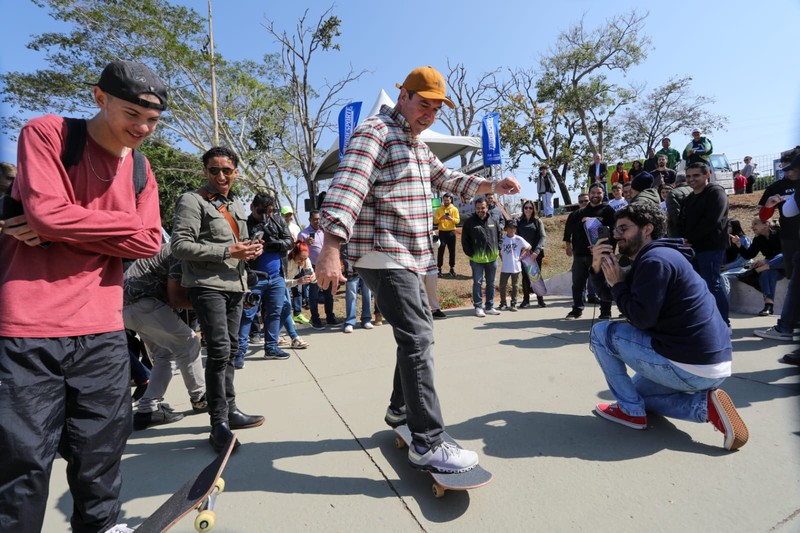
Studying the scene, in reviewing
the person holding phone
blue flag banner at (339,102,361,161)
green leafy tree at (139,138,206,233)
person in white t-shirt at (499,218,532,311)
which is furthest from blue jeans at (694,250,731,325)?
green leafy tree at (139,138,206,233)

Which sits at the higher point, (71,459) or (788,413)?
(71,459)

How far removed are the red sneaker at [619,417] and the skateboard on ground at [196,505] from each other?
2.32 m

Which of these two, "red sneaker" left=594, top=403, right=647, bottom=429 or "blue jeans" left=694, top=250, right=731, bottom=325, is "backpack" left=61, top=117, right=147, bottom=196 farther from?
"blue jeans" left=694, top=250, right=731, bottom=325

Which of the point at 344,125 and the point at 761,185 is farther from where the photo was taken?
the point at 761,185

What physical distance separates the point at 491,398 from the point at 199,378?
2.36 meters

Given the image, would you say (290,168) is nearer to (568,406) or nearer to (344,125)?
(344,125)

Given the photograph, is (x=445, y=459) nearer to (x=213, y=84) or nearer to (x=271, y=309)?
(x=271, y=309)

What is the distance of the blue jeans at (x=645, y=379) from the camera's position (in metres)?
2.47

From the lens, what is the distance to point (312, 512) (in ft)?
6.68

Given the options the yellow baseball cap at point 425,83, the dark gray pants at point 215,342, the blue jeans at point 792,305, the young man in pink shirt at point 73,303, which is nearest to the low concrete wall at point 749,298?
the blue jeans at point 792,305

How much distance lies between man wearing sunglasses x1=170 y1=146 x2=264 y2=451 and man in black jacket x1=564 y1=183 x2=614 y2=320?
505 cm

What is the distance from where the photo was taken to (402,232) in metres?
2.25

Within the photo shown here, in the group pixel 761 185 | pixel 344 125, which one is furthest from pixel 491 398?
pixel 761 185

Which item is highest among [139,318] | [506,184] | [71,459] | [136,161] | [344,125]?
[344,125]
